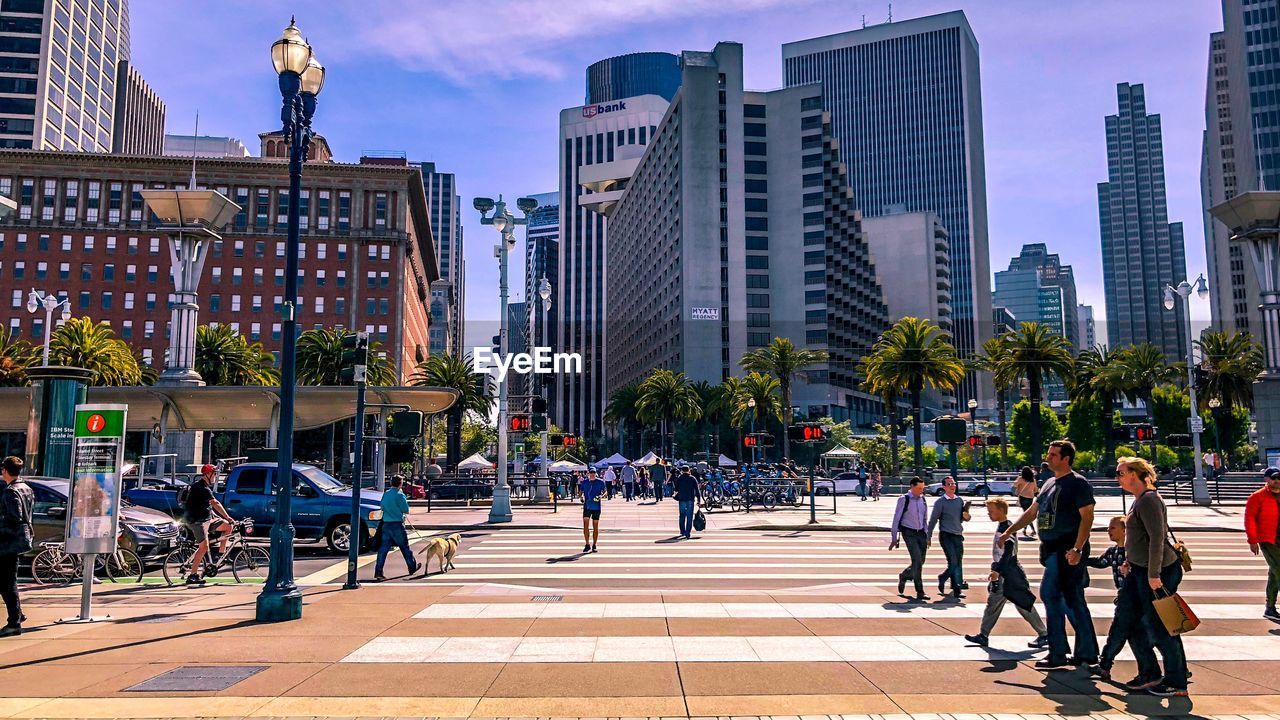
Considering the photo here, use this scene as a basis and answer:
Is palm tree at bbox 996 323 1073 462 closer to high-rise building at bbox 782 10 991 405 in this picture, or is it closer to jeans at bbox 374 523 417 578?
jeans at bbox 374 523 417 578

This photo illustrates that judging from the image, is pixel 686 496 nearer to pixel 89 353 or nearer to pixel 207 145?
pixel 89 353

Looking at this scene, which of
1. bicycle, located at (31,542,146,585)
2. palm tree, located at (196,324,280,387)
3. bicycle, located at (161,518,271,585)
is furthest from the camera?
palm tree, located at (196,324,280,387)

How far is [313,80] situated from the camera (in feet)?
38.8

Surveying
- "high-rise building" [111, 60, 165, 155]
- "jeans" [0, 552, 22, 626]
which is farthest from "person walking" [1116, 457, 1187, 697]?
"high-rise building" [111, 60, 165, 155]

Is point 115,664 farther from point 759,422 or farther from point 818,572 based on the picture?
point 759,422

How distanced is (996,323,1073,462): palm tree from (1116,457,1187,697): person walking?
55175 millimetres

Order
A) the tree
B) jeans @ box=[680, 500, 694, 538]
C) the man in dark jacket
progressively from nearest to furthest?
the man in dark jacket → jeans @ box=[680, 500, 694, 538] → the tree

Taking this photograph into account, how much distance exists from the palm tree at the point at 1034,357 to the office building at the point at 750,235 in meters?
44.1

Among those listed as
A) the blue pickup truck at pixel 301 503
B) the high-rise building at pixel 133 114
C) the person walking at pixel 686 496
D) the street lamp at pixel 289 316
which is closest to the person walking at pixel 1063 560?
the street lamp at pixel 289 316

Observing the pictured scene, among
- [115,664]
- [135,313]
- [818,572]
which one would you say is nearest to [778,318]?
[135,313]

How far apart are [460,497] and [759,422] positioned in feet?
164

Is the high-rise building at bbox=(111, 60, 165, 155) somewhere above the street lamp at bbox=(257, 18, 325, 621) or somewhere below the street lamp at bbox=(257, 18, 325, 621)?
above

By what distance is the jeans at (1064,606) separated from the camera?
25.5 ft

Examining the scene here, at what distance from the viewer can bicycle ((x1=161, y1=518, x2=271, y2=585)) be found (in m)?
14.6
